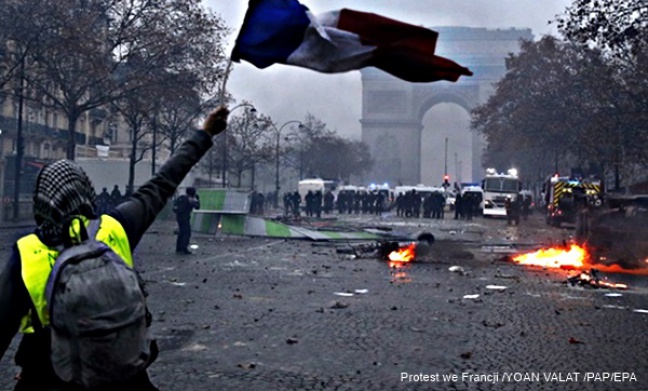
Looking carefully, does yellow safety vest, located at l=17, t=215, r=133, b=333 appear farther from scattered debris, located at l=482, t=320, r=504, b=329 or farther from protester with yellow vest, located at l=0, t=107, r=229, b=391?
scattered debris, located at l=482, t=320, r=504, b=329

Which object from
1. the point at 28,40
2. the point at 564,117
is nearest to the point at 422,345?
the point at 28,40

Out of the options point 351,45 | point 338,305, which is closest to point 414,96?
point 338,305

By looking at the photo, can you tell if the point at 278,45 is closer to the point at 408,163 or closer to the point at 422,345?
the point at 422,345

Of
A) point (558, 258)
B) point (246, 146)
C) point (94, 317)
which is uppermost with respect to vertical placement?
point (246, 146)

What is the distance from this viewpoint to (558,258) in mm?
19234

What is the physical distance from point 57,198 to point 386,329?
679 cm

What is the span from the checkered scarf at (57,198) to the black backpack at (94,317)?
19 centimetres

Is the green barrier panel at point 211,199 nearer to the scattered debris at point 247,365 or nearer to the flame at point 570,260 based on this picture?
the flame at point 570,260

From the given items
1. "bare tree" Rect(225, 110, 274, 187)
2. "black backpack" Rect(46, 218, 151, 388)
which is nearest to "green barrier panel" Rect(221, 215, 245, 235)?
"black backpack" Rect(46, 218, 151, 388)

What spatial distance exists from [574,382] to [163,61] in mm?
35648

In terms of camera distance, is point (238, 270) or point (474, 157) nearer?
point (238, 270)

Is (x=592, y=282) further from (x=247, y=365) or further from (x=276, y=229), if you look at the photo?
(x=276, y=229)

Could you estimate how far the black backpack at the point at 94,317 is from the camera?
2.50m

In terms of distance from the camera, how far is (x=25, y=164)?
55.1 m
